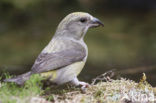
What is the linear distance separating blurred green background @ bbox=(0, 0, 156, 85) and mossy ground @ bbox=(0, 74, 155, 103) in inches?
91.0

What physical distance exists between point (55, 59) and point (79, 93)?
62cm

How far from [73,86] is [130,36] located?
399 inches

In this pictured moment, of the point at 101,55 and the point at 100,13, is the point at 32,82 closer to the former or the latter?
the point at 101,55

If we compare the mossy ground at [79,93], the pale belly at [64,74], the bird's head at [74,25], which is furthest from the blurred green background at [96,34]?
the pale belly at [64,74]

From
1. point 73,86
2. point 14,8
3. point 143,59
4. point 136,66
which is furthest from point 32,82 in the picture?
point 14,8

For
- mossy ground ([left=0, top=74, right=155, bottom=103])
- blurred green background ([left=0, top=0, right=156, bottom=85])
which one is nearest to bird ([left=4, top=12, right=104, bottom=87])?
mossy ground ([left=0, top=74, right=155, bottom=103])

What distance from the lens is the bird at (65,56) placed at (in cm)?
607

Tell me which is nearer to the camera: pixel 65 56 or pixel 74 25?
pixel 65 56

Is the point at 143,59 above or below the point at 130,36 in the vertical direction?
below

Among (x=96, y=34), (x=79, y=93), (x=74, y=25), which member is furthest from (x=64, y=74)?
(x=96, y=34)

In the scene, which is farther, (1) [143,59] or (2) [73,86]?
(1) [143,59]

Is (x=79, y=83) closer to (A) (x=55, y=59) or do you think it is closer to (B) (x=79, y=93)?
(B) (x=79, y=93)

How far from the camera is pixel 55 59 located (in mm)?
6230

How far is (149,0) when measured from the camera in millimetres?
21609
